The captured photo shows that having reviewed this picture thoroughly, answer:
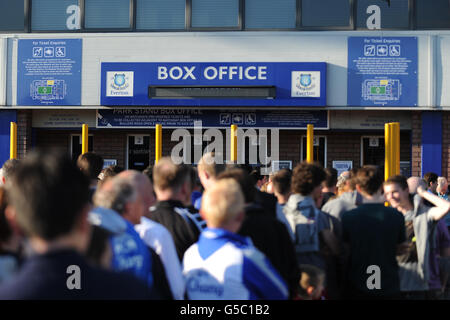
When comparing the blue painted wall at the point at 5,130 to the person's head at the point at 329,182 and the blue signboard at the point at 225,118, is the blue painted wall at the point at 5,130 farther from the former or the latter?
the person's head at the point at 329,182

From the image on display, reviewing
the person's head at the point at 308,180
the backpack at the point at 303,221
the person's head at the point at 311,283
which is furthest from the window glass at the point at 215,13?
the person's head at the point at 311,283

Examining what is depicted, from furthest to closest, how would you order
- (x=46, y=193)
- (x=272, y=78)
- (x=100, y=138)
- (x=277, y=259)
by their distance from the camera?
1. (x=100, y=138)
2. (x=272, y=78)
3. (x=277, y=259)
4. (x=46, y=193)

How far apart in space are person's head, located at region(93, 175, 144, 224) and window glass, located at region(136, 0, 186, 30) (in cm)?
902

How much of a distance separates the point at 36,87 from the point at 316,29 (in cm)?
623

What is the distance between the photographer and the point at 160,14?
37.5 feet

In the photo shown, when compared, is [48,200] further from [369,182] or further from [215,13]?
[215,13]

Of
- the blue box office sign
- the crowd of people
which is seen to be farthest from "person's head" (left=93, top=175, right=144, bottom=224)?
the blue box office sign

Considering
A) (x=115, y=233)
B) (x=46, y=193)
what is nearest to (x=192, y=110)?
(x=115, y=233)

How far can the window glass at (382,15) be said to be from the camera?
1104 cm

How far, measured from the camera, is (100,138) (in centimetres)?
1215

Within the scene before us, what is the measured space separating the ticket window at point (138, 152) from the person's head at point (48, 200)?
10.7 metres

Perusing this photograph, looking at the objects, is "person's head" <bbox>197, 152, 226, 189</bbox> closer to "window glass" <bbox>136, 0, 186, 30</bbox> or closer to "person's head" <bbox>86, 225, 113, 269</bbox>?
→ "person's head" <bbox>86, 225, 113, 269</bbox>

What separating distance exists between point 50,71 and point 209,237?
9734 millimetres

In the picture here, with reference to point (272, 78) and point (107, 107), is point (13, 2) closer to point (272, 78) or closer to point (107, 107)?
point (107, 107)
